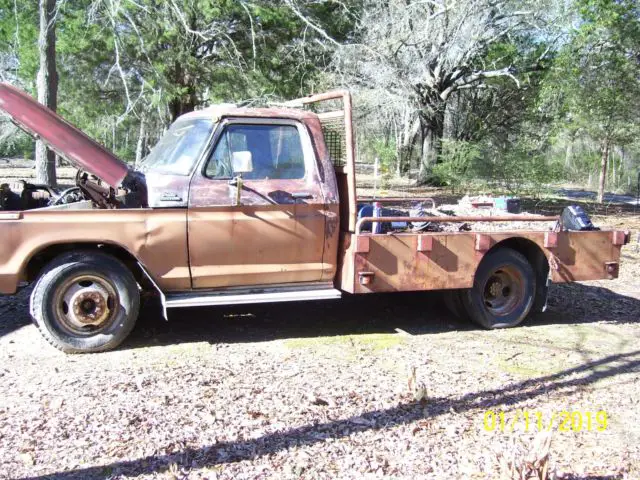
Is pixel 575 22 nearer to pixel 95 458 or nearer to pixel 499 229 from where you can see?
pixel 499 229

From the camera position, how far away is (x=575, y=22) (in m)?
18.9

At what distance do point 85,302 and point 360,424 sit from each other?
2576mm

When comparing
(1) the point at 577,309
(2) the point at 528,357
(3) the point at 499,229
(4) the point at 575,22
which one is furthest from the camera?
(4) the point at 575,22

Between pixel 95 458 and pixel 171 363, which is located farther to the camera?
pixel 171 363

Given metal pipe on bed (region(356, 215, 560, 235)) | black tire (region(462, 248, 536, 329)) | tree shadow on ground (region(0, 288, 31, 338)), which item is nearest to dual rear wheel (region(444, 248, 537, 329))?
black tire (region(462, 248, 536, 329))

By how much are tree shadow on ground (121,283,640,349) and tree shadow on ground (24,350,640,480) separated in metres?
1.52

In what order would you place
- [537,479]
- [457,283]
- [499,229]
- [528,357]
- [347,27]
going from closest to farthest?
[537,479], [528,357], [457,283], [499,229], [347,27]

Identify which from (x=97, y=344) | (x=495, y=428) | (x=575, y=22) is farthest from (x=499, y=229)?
(x=575, y=22)

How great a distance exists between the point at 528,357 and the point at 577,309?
236 centimetres

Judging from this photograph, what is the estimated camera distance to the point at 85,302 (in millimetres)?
5297

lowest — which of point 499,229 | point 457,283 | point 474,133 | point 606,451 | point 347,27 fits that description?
point 606,451

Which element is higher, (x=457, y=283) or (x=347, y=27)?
(x=347, y=27)
